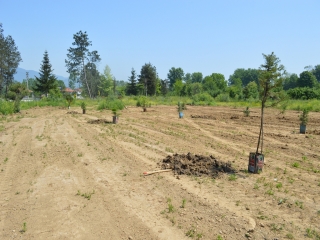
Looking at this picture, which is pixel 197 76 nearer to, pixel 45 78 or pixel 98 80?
pixel 98 80

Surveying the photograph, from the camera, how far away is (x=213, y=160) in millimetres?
7281

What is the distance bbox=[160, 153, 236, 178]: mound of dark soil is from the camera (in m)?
6.64

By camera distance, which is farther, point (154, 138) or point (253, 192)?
point (154, 138)

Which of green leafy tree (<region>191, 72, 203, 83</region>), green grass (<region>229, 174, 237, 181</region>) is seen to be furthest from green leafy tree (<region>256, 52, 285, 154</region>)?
green leafy tree (<region>191, 72, 203, 83</region>)

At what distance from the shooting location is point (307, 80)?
59094 millimetres

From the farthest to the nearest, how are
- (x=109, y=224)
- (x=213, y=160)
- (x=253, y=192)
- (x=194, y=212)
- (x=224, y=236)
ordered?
(x=213, y=160) → (x=253, y=192) → (x=194, y=212) → (x=109, y=224) → (x=224, y=236)

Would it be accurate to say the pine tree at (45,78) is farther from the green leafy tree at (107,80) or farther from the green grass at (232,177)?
the green grass at (232,177)

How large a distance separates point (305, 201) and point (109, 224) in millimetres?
3628

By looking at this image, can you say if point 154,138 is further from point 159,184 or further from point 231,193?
point 231,193

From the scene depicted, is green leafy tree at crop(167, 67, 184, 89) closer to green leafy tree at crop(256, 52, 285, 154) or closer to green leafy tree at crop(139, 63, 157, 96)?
green leafy tree at crop(139, 63, 157, 96)

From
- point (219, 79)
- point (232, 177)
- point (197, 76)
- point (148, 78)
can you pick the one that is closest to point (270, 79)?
point (232, 177)

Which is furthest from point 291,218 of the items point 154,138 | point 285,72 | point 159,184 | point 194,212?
point 154,138

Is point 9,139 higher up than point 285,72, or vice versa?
point 285,72

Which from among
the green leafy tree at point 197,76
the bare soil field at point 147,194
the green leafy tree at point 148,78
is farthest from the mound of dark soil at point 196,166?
the green leafy tree at point 197,76
